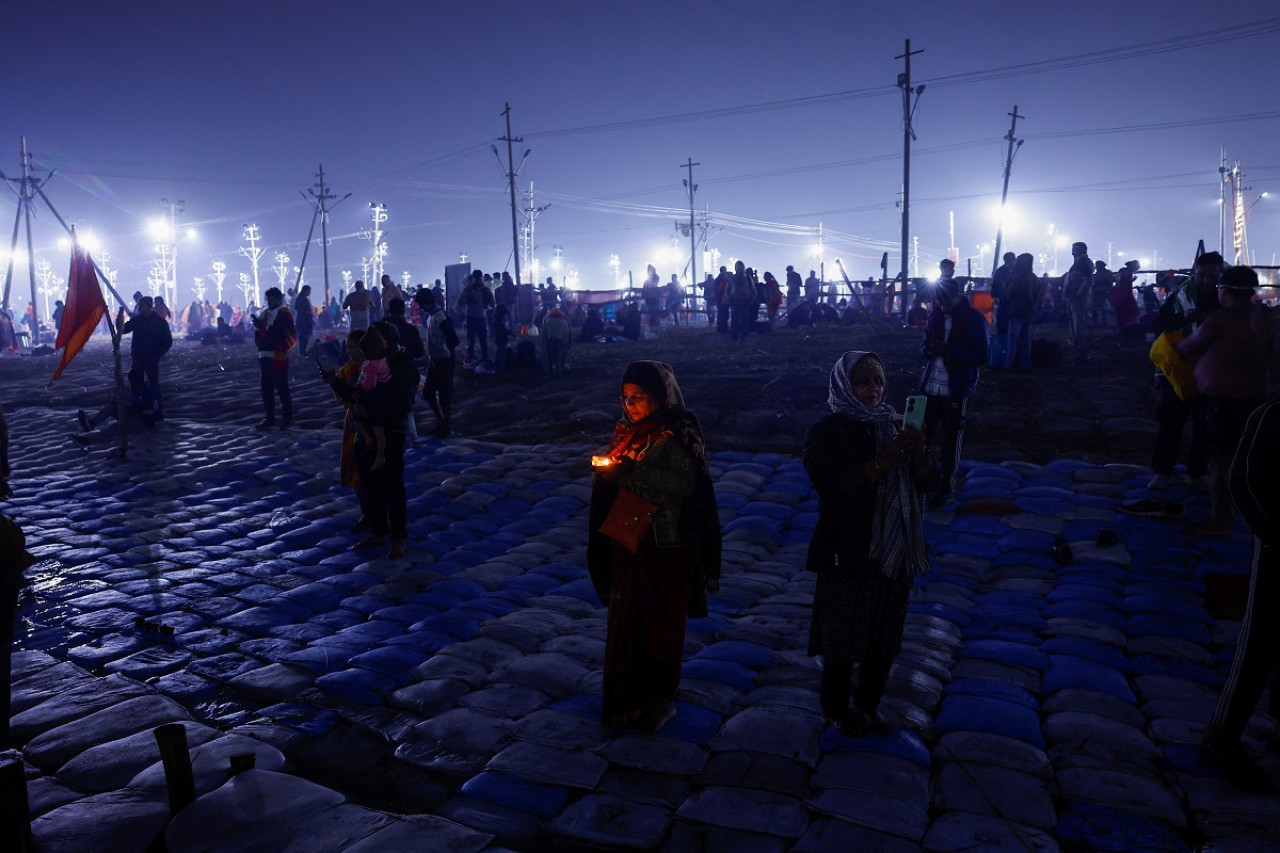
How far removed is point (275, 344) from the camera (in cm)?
1284

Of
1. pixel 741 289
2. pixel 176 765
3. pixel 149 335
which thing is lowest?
pixel 176 765

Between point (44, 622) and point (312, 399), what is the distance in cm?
1077

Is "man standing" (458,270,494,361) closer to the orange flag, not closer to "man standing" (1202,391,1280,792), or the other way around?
the orange flag

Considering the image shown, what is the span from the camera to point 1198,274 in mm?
6828

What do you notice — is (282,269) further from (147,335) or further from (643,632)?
(643,632)

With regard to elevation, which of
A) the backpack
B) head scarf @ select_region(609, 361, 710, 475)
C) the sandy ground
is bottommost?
the sandy ground

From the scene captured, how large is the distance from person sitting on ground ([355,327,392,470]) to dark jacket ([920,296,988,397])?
445cm

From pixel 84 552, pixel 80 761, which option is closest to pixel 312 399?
pixel 84 552

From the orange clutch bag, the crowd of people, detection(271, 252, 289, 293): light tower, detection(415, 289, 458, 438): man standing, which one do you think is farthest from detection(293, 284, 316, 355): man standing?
detection(271, 252, 289, 293): light tower

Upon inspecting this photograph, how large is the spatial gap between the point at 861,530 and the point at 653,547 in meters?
0.89

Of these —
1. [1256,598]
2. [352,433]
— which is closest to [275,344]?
[352,433]

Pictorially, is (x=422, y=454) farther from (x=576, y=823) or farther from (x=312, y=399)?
(x=576, y=823)

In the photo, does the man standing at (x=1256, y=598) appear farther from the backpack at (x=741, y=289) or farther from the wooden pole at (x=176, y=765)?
the backpack at (x=741, y=289)

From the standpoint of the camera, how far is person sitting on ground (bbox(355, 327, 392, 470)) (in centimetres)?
704
